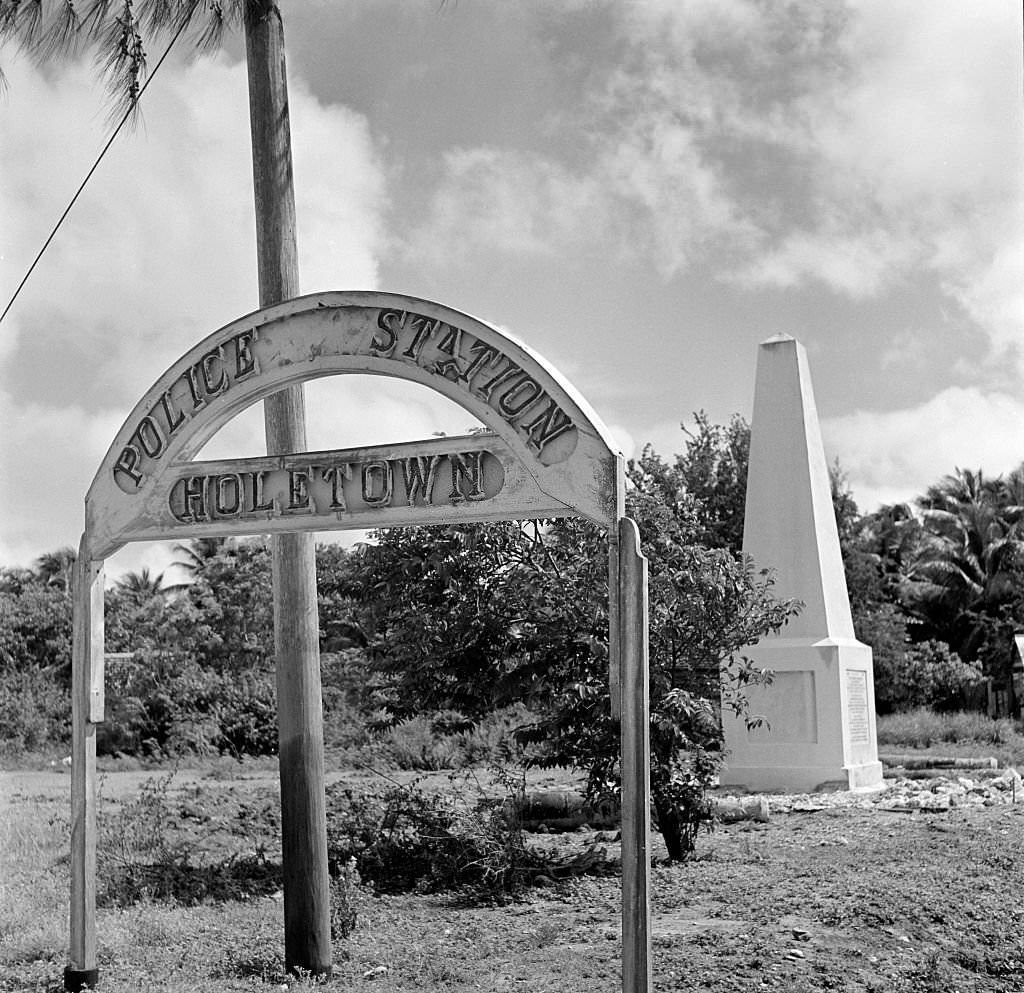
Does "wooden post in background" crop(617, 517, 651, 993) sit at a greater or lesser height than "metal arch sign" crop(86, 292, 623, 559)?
lesser

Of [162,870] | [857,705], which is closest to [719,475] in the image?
[857,705]

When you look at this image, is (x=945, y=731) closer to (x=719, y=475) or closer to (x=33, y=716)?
(x=719, y=475)

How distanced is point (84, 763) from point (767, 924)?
4.00m

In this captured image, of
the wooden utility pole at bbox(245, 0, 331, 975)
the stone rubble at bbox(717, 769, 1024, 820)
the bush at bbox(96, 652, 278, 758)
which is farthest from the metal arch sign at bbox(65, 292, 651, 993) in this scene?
the bush at bbox(96, 652, 278, 758)

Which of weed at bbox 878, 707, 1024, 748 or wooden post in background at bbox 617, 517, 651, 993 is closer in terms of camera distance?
wooden post in background at bbox 617, 517, 651, 993

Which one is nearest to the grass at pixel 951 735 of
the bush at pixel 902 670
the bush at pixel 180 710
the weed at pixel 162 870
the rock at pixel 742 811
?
the bush at pixel 902 670

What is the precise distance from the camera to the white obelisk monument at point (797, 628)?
52.2 feet

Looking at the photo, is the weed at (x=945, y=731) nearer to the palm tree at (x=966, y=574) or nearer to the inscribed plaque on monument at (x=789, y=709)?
the inscribed plaque on monument at (x=789, y=709)

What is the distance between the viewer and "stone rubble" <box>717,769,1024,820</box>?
1351cm

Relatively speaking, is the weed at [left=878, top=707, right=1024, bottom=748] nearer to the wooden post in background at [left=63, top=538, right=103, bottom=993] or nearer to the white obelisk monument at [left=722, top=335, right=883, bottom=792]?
the white obelisk monument at [left=722, top=335, right=883, bottom=792]

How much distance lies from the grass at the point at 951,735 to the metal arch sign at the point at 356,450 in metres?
17.2

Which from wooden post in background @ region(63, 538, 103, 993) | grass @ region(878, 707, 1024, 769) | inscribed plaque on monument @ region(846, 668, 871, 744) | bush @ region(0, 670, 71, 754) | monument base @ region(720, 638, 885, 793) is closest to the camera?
wooden post in background @ region(63, 538, 103, 993)

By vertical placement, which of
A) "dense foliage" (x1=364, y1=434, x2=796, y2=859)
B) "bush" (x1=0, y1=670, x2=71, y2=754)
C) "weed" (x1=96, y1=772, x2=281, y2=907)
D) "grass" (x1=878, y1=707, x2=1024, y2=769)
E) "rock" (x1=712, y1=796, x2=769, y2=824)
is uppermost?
"dense foliage" (x1=364, y1=434, x2=796, y2=859)

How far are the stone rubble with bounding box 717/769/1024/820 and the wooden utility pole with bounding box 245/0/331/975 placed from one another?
6652mm
